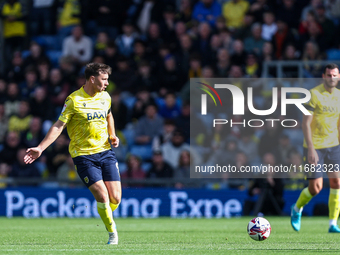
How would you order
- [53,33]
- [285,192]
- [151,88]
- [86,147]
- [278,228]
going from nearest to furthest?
[86,147]
[278,228]
[285,192]
[151,88]
[53,33]

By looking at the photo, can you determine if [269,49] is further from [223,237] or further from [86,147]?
[86,147]

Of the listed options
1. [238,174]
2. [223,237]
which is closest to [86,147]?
[223,237]

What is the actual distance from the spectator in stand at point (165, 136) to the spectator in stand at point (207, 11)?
3.83 metres

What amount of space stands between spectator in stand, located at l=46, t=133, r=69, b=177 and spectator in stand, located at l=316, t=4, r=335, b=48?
738cm

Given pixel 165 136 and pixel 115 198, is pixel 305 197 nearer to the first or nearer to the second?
pixel 115 198

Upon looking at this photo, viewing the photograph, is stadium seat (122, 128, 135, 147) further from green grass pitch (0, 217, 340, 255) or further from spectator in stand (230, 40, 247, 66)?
green grass pitch (0, 217, 340, 255)

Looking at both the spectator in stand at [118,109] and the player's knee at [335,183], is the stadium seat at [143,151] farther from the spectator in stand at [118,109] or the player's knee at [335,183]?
the player's knee at [335,183]

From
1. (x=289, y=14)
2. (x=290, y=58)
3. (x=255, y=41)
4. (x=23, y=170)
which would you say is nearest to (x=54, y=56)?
(x=23, y=170)

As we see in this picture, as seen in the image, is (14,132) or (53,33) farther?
(53,33)

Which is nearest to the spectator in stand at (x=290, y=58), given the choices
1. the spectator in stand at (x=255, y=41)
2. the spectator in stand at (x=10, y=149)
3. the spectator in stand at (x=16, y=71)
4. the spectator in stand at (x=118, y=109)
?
the spectator in stand at (x=255, y=41)

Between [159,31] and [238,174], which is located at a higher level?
[159,31]

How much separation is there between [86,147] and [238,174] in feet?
25.0

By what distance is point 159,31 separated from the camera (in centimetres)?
1812

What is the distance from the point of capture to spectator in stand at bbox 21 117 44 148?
16.6 m
